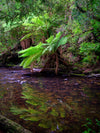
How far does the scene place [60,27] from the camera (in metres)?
7.44

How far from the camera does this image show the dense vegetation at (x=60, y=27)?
2947 mm

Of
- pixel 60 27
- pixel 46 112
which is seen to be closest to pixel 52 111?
pixel 46 112

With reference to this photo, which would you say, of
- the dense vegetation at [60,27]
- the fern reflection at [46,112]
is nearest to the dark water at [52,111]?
the fern reflection at [46,112]

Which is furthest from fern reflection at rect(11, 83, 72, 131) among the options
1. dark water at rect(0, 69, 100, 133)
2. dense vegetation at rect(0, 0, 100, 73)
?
dense vegetation at rect(0, 0, 100, 73)

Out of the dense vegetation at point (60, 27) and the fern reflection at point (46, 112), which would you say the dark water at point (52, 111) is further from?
the dense vegetation at point (60, 27)

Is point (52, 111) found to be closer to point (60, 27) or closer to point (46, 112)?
point (46, 112)

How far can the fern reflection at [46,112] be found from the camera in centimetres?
172

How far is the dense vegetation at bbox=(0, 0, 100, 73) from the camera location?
9.67ft

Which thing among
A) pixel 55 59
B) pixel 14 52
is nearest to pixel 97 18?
pixel 55 59

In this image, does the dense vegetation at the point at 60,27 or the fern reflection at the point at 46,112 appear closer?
the fern reflection at the point at 46,112

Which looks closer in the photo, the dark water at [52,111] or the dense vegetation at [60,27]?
the dark water at [52,111]

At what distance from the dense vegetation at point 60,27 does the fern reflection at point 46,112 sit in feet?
6.14

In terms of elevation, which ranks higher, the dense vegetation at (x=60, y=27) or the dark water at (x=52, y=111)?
the dense vegetation at (x=60, y=27)

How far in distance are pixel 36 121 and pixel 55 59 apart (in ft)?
13.8
